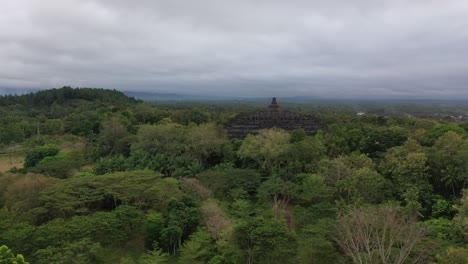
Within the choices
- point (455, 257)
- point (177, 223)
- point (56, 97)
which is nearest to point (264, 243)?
point (177, 223)

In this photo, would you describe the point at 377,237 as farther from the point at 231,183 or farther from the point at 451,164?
the point at 451,164

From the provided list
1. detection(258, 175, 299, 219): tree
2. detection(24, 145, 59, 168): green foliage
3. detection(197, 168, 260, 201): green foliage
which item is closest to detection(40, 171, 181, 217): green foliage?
detection(197, 168, 260, 201): green foliage

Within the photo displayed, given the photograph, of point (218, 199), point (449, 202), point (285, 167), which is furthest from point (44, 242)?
point (449, 202)

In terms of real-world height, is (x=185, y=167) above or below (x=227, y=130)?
below

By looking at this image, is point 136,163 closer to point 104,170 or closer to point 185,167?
point 104,170

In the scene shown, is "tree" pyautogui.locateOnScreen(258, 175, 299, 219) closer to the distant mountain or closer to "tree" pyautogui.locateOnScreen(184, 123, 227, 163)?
"tree" pyautogui.locateOnScreen(184, 123, 227, 163)

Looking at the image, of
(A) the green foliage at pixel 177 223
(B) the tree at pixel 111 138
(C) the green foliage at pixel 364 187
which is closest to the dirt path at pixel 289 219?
(C) the green foliage at pixel 364 187
